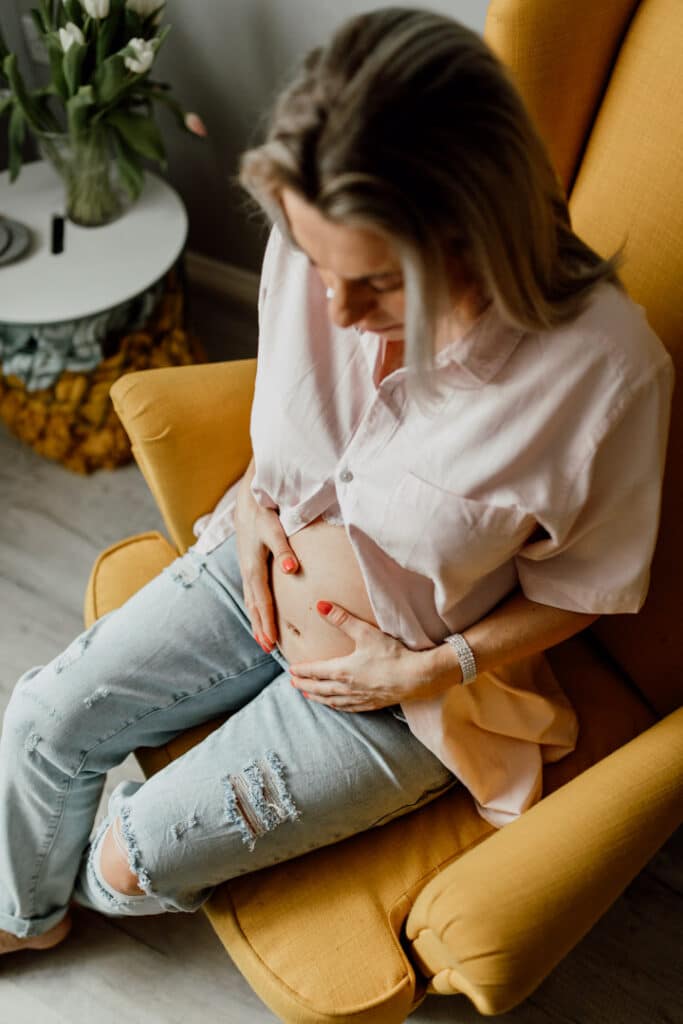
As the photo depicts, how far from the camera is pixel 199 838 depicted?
966 millimetres

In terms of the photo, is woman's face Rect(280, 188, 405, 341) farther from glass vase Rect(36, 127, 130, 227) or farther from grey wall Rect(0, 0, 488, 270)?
glass vase Rect(36, 127, 130, 227)

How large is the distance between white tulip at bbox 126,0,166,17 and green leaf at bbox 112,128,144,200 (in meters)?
0.20

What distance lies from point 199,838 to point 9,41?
1765mm

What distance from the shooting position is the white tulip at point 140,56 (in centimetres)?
148

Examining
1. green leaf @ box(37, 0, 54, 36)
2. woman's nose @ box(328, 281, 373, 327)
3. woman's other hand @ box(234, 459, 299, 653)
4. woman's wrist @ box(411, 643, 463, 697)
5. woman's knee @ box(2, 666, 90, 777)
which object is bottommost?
woman's knee @ box(2, 666, 90, 777)

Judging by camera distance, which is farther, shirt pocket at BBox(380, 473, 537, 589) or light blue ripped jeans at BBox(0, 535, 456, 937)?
light blue ripped jeans at BBox(0, 535, 456, 937)

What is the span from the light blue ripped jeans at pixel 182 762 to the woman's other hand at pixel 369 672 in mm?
37

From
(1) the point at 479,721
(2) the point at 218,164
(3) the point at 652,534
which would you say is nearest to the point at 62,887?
(1) the point at 479,721

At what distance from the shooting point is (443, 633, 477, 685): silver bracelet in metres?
0.95

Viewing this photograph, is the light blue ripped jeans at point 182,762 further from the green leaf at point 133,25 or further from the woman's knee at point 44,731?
the green leaf at point 133,25

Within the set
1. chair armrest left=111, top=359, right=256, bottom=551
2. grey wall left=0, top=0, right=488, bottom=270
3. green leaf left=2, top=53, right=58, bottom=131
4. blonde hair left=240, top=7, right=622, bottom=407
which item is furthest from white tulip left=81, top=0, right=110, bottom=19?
blonde hair left=240, top=7, right=622, bottom=407

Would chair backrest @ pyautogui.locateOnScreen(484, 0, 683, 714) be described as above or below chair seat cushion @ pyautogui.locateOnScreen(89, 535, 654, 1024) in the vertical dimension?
above

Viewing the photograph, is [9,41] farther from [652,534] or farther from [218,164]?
[652,534]

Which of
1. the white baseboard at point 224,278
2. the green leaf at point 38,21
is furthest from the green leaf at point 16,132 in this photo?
the white baseboard at point 224,278
